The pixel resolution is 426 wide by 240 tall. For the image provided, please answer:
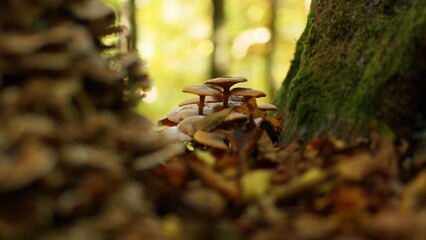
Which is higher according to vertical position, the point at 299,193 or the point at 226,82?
the point at 226,82

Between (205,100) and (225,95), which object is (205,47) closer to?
(205,100)

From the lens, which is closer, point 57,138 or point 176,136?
point 57,138

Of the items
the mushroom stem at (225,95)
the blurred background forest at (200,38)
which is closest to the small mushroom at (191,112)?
the mushroom stem at (225,95)

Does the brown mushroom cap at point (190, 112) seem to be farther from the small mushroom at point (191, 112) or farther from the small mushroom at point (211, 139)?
the small mushroom at point (211, 139)

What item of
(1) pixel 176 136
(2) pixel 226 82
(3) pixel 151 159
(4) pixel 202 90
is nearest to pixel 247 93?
(2) pixel 226 82

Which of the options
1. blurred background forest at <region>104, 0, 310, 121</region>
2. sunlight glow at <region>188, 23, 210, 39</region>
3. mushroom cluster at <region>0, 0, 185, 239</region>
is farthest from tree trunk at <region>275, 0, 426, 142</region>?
sunlight glow at <region>188, 23, 210, 39</region>

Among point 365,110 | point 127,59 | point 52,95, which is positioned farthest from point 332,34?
point 52,95
